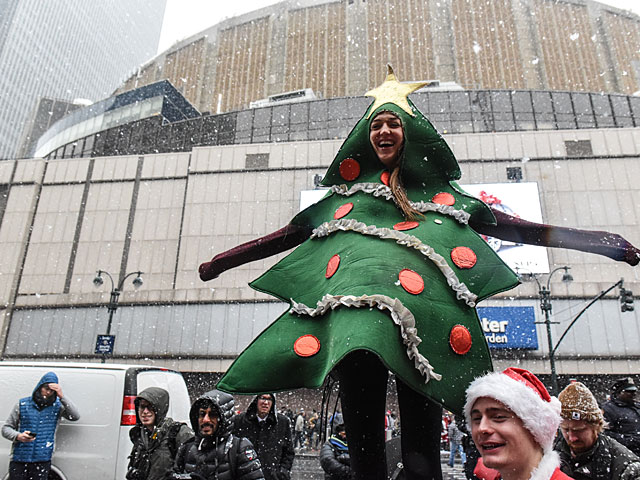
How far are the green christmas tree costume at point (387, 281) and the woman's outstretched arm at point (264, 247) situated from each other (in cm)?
8

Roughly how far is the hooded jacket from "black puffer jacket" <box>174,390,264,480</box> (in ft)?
6.66

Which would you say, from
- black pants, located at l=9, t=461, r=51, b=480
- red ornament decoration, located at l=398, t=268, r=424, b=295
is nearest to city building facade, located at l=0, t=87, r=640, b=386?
black pants, located at l=9, t=461, r=51, b=480

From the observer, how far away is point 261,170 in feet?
100

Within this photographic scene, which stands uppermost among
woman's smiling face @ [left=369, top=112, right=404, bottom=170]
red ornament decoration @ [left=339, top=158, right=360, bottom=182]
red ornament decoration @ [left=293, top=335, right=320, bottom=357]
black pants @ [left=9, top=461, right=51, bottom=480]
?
woman's smiling face @ [left=369, top=112, right=404, bottom=170]

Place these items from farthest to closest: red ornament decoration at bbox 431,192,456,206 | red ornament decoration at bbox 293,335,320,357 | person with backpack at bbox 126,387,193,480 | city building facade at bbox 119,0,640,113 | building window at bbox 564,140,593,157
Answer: city building facade at bbox 119,0,640,113, building window at bbox 564,140,593,157, person with backpack at bbox 126,387,193,480, red ornament decoration at bbox 431,192,456,206, red ornament decoration at bbox 293,335,320,357

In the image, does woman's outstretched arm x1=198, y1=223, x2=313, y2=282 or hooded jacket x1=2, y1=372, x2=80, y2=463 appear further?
hooded jacket x1=2, y1=372, x2=80, y2=463

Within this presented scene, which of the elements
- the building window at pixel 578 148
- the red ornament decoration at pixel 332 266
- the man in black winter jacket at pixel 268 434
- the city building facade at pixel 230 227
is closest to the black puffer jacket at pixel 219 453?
the man in black winter jacket at pixel 268 434

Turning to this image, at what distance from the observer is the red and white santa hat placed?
1451mm

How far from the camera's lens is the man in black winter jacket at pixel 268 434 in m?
5.15

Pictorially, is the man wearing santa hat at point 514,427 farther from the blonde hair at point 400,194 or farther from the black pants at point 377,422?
the blonde hair at point 400,194

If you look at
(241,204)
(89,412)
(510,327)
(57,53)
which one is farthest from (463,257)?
(57,53)

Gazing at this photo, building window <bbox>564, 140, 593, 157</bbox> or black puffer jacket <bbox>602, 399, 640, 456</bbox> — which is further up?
building window <bbox>564, 140, 593, 157</bbox>

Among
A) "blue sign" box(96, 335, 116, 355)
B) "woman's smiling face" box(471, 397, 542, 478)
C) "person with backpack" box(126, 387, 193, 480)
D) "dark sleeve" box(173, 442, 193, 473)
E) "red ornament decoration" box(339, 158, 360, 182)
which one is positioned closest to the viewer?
"woman's smiling face" box(471, 397, 542, 478)

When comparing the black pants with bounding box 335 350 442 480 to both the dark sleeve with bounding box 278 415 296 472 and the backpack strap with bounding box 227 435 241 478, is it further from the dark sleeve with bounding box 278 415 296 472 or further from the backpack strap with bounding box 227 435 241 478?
the dark sleeve with bounding box 278 415 296 472
